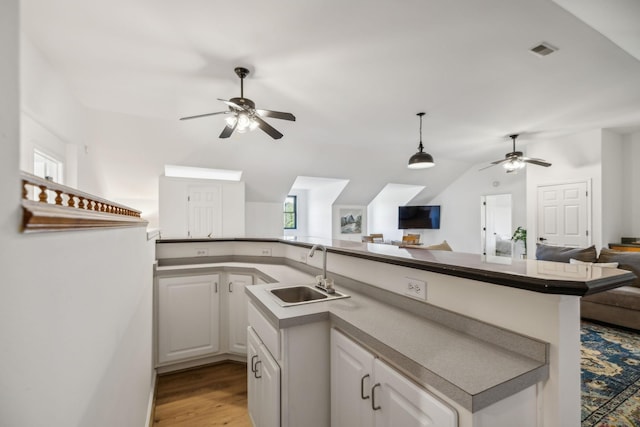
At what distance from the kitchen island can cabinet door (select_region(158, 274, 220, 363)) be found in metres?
1.45

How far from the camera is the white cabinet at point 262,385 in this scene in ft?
4.68

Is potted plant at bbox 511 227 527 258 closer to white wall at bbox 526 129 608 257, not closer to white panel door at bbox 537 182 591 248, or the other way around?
white wall at bbox 526 129 608 257

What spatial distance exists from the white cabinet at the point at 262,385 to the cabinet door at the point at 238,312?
0.83 m

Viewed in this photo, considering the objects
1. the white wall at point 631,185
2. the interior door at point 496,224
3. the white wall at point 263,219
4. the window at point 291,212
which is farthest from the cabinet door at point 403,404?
the window at point 291,212

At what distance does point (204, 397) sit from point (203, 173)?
480 centimetres

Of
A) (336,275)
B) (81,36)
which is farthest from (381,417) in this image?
(81,36)

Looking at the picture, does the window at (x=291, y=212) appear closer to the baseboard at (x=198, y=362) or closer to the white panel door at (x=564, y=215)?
the white panel door at (x=564, y=215)

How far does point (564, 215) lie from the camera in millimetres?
5297

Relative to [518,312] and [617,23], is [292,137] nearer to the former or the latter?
[617,23]

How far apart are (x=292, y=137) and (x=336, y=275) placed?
151 inches

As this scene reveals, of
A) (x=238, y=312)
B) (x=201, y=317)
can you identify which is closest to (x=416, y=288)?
(x=238, y=312)

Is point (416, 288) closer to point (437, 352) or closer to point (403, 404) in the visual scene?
point (437, 352)

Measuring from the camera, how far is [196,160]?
5430 millimetres

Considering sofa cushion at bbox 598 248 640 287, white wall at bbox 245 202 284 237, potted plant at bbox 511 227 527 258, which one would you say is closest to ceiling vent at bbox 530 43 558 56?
sofa cushion at bbox 598 248 640 287
